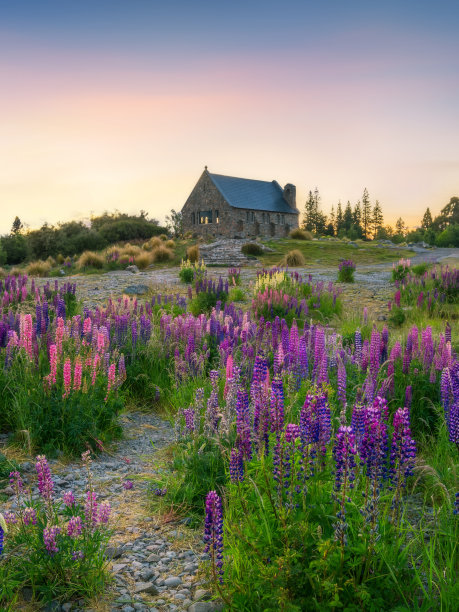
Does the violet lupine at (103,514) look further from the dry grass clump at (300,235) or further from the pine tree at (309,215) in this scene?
the pine tree at (309,215)

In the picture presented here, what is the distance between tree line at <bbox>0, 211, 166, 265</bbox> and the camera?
43.8 metres

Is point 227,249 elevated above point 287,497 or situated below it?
above

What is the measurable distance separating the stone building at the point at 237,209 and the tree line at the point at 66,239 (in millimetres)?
5635

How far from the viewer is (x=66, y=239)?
145 feet

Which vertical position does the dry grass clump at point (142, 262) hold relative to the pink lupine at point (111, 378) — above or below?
above

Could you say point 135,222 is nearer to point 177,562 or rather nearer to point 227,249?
point 227,249

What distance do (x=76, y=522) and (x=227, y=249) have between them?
95.8 feet

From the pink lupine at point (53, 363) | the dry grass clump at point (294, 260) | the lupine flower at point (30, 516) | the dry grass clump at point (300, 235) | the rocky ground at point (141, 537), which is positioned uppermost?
the dry grass clump at point (300, 235)

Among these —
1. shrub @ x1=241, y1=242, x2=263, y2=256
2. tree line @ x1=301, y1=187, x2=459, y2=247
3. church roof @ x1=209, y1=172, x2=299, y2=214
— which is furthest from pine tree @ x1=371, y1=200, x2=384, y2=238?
shrub @ x1=241, y1=242, x2=263, y2=256

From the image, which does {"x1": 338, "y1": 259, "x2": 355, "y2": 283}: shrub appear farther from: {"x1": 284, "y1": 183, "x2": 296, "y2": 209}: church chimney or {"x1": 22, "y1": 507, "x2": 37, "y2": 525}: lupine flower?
{"x1": 284, "y1": 183, "x2": 296, "y2": 209}: church chimney

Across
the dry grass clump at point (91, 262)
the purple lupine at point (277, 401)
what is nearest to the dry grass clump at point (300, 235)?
the dry grass clump at point (91, 262)

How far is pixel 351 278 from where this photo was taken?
17266 millimetres

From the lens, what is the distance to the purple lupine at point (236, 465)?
260 centimetres

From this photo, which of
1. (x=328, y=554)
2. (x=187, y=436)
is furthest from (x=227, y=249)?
(x=328, y=554)
